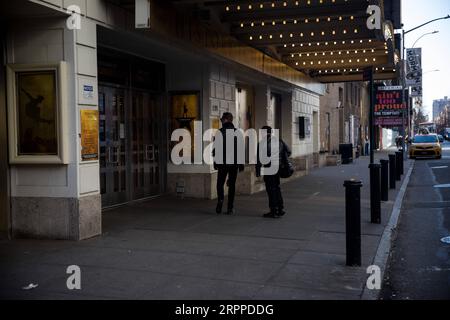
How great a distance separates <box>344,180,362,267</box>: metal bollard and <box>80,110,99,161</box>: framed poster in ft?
12.2

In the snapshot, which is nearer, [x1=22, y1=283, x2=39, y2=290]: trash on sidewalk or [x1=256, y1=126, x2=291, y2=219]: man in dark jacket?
[x1=22, y1=283, x2=39, y2=290]: trash on sidewalk

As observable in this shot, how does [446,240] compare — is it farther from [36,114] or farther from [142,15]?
[36,114]

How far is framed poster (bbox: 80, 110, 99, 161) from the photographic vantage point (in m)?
7.85

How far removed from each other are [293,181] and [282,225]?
8835 millimetres

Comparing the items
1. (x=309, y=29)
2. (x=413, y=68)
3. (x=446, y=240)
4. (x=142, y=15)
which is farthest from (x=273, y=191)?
(x=413, y=68)

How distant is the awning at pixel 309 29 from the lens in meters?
10.7

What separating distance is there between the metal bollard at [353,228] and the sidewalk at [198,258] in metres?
0.13

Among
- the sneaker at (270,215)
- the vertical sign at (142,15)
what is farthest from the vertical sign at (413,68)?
the vertical sign at (142,15)

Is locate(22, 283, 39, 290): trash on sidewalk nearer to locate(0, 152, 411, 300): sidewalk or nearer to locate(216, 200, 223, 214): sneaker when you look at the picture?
locate(0, 152, 411, 300): sidewalk

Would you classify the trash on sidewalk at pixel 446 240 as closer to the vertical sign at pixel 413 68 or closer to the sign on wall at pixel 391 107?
the sign on wall at pixel 391 107

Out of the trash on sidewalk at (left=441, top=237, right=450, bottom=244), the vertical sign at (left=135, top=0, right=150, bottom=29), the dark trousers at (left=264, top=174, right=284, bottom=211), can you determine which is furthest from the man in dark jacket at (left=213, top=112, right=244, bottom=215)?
the trash on sidewalk at (left=441, top=237, right=450, bottom=244)

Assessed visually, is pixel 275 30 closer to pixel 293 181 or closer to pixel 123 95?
pixel 123 95
